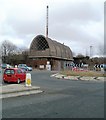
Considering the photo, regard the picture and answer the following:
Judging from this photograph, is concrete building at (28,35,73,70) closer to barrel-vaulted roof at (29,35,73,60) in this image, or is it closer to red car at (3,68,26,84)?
barrel-vaulted roof at (29,35,73,60)

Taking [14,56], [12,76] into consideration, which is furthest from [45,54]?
[12,76]

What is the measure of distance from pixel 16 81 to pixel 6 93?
452 inches

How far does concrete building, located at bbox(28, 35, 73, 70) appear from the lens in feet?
304

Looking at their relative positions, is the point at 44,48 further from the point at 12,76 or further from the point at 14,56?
the point at 12,76

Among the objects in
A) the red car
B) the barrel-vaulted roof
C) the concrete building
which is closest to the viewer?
the red car

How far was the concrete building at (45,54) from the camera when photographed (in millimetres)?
92750

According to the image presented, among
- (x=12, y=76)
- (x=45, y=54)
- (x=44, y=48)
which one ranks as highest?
(x=44, y=48)

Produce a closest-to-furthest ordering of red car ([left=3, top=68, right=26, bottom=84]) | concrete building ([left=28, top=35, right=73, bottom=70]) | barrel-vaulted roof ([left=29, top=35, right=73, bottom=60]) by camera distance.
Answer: red car ([left=3, top=68, right=26, bottom=84])
concrete building ([left=28, top=35, right=73, bottom=70])
barrel-vaulted roof ([left=29, top=35, right=73, bottom=60])

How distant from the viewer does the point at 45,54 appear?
95.2 meters

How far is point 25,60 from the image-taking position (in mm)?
98125

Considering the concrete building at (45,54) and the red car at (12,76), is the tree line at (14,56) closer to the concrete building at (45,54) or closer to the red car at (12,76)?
the concrete building at (45,54)

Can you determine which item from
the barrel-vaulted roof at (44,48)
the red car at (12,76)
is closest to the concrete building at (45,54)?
the barrel-vaulted roof at (44,48)

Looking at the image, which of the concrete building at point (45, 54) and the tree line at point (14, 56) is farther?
the tree line at point (14, 56)

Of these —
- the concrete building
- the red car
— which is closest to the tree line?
the concrete building
